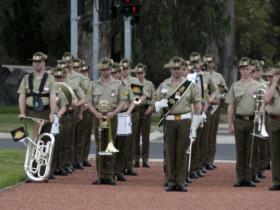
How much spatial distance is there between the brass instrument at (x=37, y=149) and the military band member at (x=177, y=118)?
7.16 feet

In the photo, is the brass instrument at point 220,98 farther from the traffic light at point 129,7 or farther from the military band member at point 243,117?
the traffic light at point 129,7

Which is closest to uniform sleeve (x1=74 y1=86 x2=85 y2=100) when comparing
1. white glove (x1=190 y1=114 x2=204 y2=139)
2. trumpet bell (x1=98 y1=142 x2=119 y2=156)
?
white glove (x1=190 y1=114 x2=204 y2=139)

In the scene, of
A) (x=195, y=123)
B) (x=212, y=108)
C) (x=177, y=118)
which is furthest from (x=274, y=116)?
(x=212, y=108)

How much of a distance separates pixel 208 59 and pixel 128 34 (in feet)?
40.8

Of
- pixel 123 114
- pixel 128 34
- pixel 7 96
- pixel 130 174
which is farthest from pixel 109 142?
pixel 7 96

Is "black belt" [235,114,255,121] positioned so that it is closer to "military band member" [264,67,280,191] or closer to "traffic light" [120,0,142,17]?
"military band member" [264,67,280,191]

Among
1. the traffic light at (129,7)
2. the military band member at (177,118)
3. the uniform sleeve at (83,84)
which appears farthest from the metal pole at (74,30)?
the military band member at (177,118)

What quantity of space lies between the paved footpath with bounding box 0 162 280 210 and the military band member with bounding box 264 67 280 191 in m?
0.35

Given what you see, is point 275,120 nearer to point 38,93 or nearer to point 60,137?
point 38,93

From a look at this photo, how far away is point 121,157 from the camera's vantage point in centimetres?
2130

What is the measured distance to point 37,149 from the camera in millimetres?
19734

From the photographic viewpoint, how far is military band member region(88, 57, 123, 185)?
65.0ft

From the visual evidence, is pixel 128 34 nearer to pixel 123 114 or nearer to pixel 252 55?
pixel 123 114

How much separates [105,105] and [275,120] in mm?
2899
